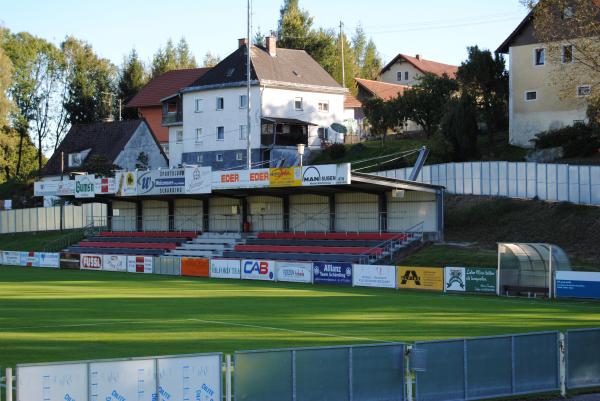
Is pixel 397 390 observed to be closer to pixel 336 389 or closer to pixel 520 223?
pixel 336 389

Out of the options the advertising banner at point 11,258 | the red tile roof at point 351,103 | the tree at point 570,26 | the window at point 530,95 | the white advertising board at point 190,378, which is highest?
the red tile roof at point 351,103

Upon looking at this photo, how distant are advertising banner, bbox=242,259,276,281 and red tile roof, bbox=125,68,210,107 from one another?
4721 centimetres

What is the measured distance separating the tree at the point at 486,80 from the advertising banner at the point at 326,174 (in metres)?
18.1

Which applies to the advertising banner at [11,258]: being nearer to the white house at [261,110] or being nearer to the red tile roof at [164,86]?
the white house at [261,110]

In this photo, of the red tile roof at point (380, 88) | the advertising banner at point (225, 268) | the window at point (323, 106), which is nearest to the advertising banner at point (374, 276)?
the advertising banner at point (225, 268)

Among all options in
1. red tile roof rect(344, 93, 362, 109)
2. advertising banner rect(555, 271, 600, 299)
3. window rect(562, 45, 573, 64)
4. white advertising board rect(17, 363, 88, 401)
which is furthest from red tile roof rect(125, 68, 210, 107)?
white advertising board rect(17, 363, 88, 401)

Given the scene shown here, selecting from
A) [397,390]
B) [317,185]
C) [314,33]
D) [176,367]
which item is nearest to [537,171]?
[317,185]

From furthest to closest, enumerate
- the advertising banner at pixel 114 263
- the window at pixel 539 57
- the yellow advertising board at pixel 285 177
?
the window at pixel 539 57 → the advertising banner at pixel 114 263 → the yellow advertising board at pixel 285 177

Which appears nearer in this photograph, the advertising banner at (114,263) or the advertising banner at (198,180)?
the advertising banner at (114,263)

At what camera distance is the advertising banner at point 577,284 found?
36.3 meters

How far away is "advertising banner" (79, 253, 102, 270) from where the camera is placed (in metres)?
60.8

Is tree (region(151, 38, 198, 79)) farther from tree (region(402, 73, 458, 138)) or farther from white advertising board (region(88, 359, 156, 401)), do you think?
white advertising board (region(88, 359, 156, 401))

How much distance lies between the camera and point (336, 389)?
48.0 ft

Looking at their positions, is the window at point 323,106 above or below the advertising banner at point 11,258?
above
